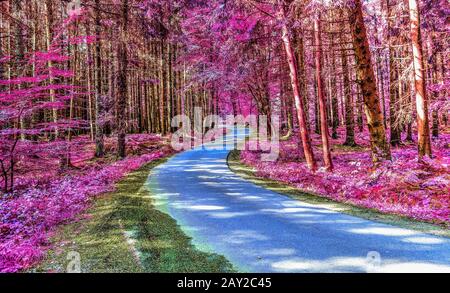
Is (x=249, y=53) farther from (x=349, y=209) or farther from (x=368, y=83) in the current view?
(x=349, y=209)

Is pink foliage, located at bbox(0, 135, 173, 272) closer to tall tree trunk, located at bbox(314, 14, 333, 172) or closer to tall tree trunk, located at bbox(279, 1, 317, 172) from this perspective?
tall tree trunk, located at bbox(279, 1, 317, 172)

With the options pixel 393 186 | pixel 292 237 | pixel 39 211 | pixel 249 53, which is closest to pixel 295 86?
pixel 393 186

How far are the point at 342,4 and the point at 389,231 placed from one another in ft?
25.0

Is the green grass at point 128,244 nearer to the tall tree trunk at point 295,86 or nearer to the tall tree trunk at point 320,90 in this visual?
the tall tree trunk at point 295,86

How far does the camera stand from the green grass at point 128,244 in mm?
4988

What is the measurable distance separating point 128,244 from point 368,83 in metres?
9.28

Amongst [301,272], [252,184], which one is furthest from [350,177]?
[301,272]

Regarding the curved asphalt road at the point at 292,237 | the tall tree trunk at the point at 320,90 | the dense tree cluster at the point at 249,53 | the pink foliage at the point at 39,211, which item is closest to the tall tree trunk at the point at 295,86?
the dense tree cluster at the point at 249,53

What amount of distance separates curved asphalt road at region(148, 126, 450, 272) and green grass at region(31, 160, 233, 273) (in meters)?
0.35

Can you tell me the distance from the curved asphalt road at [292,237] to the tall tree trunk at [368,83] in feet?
14.0

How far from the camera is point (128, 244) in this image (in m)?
5.98

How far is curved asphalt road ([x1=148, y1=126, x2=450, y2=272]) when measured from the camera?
4.80 metres

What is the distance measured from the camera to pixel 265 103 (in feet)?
93.7
